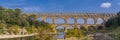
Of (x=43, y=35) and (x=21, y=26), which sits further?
(x=21, y=26)

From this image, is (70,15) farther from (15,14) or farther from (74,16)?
(15,14)

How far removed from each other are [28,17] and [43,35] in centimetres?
8776

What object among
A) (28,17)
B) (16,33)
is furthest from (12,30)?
(28,17)

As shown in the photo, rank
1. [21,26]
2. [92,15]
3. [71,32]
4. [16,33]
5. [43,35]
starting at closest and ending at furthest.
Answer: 1. [43,35]
2. [71,32]
3. [16,33]
4. [21,26]
5. [92,15]

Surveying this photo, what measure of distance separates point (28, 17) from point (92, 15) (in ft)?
76.7

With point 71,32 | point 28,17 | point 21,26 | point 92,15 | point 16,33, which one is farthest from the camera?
point 92,15

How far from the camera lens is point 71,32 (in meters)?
38.4

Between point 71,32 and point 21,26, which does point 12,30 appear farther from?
point 71,32

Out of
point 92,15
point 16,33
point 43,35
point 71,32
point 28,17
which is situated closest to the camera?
point 43,35

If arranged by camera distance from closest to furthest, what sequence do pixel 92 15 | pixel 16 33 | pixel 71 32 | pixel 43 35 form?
1. pixel 43 35
2. pixel 71 32
3. pixel 16 33
4. pixel 92 15

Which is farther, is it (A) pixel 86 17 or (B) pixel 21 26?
(A) pixel 86 17

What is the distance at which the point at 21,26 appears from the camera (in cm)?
9462

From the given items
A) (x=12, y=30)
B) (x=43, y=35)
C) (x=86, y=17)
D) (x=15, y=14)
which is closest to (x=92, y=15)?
(x=86, y=17)

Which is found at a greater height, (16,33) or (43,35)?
(43,35)
